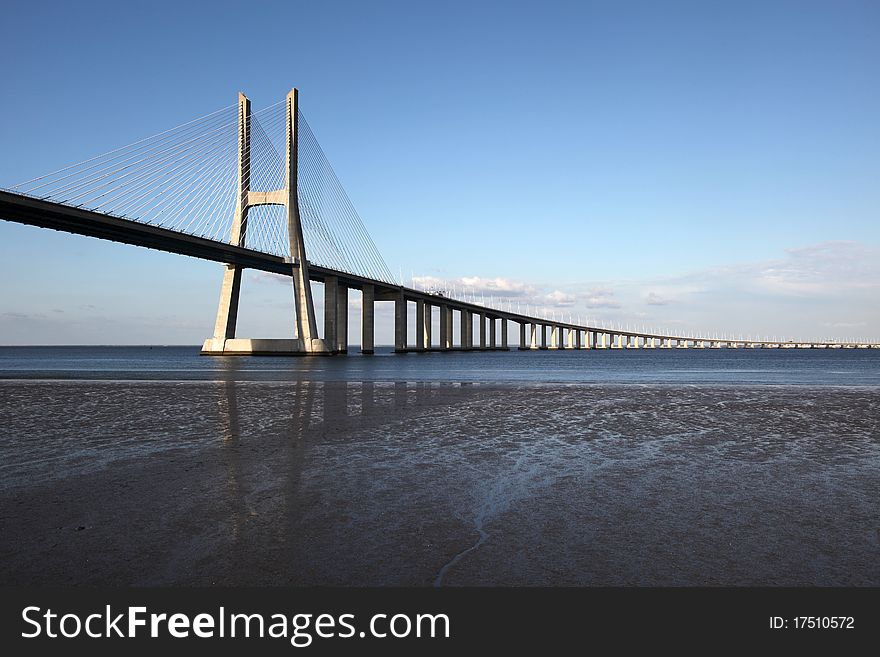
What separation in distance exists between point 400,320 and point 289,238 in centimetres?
3275

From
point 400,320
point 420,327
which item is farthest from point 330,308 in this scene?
point 420,327

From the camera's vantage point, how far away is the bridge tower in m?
68.0

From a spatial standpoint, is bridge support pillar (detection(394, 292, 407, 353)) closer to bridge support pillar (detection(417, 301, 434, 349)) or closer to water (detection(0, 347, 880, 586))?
bridge support pillar (detection(417, 301, 434, 349))

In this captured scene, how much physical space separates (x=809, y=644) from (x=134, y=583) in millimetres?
4005

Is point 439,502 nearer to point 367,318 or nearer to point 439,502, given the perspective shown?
point 439,502

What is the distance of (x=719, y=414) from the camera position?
50.7ft

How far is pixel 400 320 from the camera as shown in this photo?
98062 millimetres

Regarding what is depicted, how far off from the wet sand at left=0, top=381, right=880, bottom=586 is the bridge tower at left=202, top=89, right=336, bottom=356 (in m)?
55.6

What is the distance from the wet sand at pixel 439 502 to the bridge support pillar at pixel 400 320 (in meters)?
84.1

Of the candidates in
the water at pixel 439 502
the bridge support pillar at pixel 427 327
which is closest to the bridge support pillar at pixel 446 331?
the bridge support pillar at pixel 427 327

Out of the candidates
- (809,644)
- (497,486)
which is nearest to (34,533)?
(497,486)

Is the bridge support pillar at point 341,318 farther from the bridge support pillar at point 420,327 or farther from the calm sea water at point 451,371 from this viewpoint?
the bridge support pillar at point 420,327

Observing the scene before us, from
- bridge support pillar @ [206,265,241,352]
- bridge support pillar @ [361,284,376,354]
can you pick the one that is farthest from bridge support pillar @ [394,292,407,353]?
bridge support pillar @ [206,265,241,352]

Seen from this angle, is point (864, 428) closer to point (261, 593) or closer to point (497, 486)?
point (497, 486)
